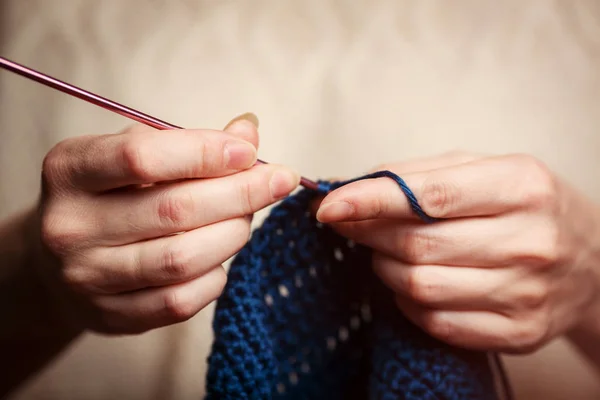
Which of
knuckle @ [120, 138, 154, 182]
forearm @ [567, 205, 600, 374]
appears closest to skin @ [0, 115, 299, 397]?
knuckle @ [120, 138, 154, 182]

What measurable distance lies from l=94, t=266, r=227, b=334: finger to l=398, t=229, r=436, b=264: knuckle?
192 mm

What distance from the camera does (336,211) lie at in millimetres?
444

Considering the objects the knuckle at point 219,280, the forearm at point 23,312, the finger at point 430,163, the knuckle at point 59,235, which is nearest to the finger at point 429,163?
the finger at point 430,163

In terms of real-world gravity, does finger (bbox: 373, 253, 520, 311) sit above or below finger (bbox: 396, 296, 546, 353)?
above

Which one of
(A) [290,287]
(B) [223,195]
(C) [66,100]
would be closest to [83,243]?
(B) [223,195]

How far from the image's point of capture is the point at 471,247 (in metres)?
0.47

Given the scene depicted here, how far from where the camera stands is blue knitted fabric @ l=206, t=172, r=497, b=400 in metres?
0.51

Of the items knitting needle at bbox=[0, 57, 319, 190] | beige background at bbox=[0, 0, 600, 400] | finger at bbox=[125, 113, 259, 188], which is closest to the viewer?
knitting needle at bbox=[0, 57, 319, 190]

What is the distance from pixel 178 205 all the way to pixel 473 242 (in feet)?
0.97

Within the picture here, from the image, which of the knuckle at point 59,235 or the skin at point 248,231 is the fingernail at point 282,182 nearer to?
the skin at point 248,231

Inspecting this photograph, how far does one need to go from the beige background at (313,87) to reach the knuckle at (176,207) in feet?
1.19

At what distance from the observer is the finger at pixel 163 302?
446 millimetres

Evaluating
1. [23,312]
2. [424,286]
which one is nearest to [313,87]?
[424,286]

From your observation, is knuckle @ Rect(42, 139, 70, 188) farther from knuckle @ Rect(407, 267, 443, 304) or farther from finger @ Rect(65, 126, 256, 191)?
knuckle @ Rect(407, 267, 443, 304)
